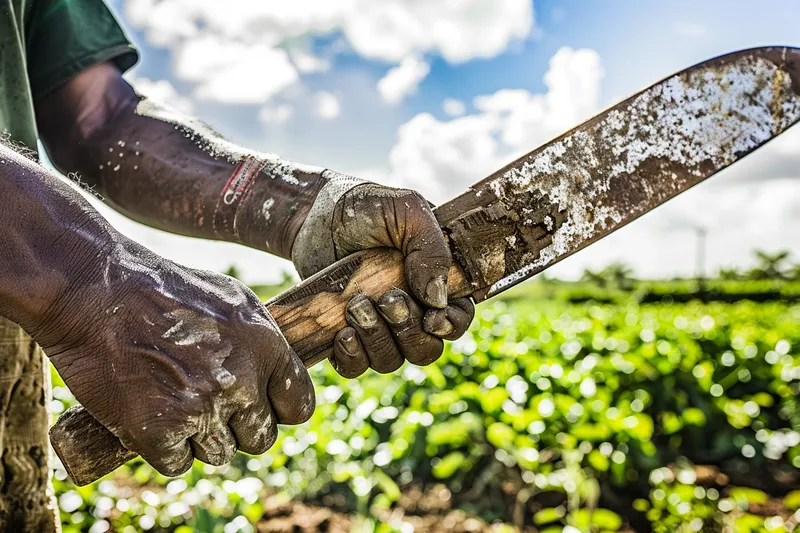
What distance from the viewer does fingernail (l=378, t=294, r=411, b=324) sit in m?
1.82

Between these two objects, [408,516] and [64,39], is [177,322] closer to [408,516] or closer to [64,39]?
[64,39]

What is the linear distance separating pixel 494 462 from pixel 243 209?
8.43ft

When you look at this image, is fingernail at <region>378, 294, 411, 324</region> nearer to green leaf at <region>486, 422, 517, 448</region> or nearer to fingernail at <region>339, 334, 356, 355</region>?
fingernail at <region>339, 334, 356, 355</region>

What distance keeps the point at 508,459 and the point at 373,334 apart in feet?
8.02

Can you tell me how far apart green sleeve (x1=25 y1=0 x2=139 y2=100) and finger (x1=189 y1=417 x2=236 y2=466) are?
1386mm

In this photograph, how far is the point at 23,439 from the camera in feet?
5.84

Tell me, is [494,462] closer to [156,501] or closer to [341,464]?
[341,464]

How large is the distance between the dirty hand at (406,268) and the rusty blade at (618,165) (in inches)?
4.4

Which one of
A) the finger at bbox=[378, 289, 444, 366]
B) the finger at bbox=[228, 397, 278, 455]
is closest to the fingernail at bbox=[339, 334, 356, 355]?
the finger at bbox=[378, 289, 444, 366]

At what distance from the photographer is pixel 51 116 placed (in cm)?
227

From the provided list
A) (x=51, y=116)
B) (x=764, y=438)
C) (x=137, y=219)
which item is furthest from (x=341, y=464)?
(x=764, y=438)

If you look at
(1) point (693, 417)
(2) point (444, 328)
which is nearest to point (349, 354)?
(2) point (444, 328)

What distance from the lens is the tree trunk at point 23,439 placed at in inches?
68.8

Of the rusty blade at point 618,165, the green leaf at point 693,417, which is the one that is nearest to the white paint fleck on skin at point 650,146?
the rusty blade at point 618,165
